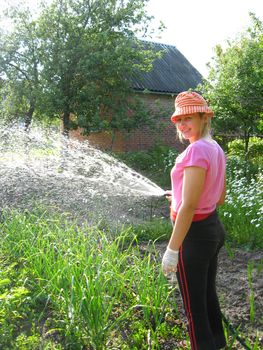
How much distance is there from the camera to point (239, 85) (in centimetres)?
1055

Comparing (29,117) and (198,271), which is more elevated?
(29,117)

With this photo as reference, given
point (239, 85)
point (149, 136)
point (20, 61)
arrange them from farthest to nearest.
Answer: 1. point (149, 136)
2. point (20, 61)
3. point (239, 85)

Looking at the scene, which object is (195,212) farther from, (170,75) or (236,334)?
(170,75)

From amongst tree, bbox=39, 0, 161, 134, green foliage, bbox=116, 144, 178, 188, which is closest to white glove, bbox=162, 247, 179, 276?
green foliage, bbox=116, 144, 178, 188

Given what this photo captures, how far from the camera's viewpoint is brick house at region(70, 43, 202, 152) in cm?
1527

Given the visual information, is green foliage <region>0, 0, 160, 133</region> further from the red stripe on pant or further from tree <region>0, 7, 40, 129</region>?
the red stripe on pant

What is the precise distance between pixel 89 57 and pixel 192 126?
9981 mm

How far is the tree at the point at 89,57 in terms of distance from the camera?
38.9 ft

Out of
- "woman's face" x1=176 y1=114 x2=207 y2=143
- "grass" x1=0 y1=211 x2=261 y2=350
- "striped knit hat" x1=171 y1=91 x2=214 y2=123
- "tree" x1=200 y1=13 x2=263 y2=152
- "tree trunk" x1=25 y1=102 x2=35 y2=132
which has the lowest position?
"grass" x1=0 y1=211 x2=261 y2=350

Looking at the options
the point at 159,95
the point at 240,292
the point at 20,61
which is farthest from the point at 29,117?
the point at 240,292

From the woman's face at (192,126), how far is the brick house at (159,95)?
10.8 meters

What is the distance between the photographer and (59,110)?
12.2 metres

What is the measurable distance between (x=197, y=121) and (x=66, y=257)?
5.47 ft

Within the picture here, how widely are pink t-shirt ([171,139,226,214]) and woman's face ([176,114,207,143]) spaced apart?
0.30ft
